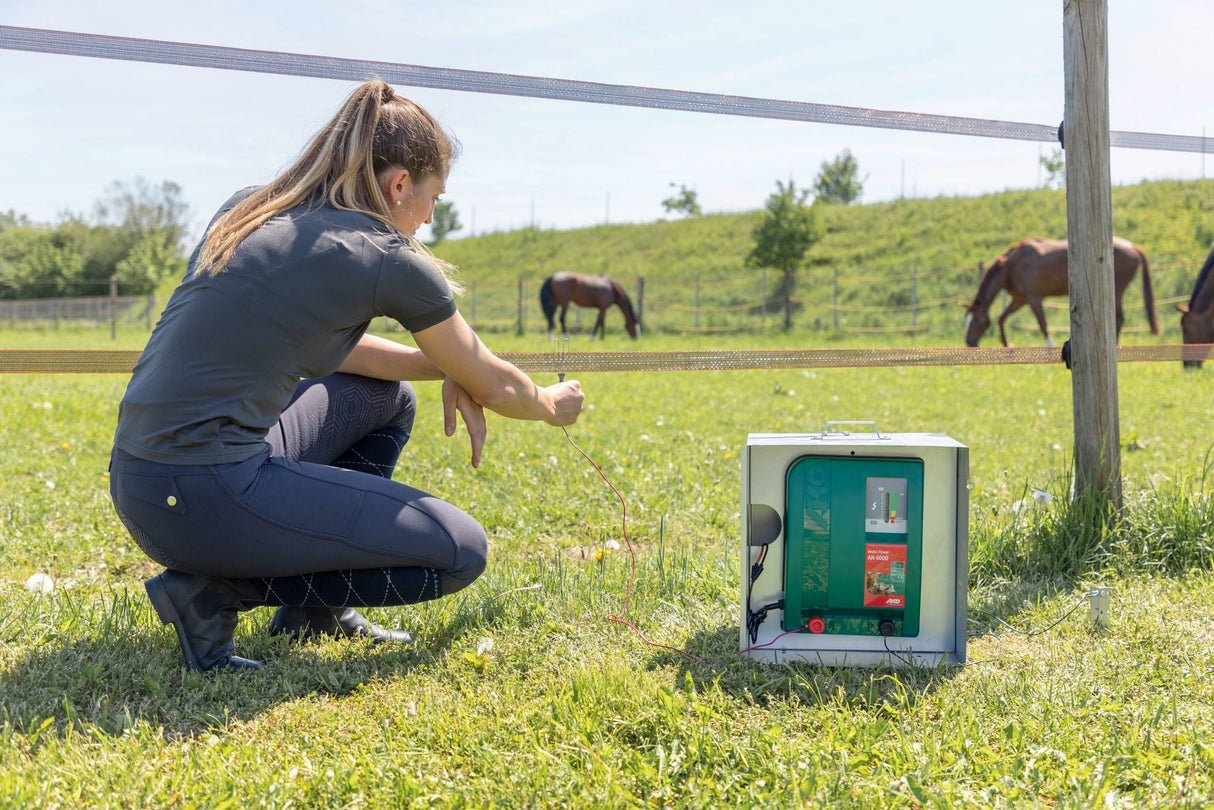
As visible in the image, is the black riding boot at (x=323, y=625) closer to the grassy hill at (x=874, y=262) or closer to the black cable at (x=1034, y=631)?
the black cable at (x=1034, y=631)

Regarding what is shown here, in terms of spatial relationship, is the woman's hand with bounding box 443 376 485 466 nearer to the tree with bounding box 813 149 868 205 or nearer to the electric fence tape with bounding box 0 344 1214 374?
the electric fence tape with bounding box 0 344 1214 374

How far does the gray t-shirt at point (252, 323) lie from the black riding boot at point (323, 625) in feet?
2.15

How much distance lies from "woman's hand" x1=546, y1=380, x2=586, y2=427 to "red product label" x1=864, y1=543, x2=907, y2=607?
84 cm

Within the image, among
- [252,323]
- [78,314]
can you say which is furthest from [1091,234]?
[78,314]

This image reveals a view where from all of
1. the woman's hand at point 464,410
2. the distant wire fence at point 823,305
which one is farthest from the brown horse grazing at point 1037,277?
the woman's hand at point 464,410

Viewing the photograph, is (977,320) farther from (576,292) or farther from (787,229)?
(787,229)

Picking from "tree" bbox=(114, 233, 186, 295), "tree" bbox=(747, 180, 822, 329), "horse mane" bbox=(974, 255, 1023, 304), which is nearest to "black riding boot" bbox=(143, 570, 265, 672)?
"horse mane" bbox=(974, 255, 1023, 304)

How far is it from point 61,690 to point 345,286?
44.2 inches

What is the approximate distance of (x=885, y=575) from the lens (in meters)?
A: 2.27

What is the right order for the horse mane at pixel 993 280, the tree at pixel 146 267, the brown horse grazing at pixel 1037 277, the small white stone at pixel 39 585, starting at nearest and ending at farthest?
1. the small white stone at pixel 39 585
2. the brown horse grazing at pixel 1037 277
3. the horse mane at pixel 993 280
4. the tree at pixel 146 267

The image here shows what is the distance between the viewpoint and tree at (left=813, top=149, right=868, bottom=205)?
1983 inches

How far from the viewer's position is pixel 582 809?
1557 mm

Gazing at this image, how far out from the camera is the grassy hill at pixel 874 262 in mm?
21406

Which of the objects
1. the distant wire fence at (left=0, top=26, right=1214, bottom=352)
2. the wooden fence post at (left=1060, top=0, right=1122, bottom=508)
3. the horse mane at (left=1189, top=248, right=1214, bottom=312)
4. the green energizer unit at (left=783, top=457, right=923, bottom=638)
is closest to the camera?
the green energizer unit at (left=783, top=457, right=923, bottom=638)
